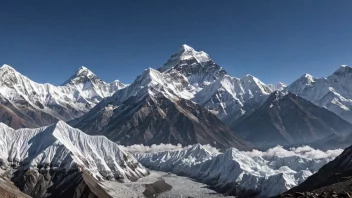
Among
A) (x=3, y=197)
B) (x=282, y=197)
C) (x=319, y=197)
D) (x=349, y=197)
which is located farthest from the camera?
(x=3, y=197)

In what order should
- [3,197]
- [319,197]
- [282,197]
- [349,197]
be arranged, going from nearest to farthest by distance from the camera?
[349,197], [319,197], [282,197], [3,197]

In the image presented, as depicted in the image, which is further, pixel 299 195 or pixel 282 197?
pixel 282 197

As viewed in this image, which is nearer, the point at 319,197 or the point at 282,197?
the point at 319,197

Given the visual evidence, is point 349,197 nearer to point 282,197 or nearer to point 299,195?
point 299,195

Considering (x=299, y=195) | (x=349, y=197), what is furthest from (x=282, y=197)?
(x=349, y=197)

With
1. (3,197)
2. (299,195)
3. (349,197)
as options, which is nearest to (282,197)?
(299,195)

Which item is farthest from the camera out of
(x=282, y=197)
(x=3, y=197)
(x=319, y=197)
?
(x=3, y=197)

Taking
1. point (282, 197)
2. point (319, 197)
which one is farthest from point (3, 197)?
point (319, 197)

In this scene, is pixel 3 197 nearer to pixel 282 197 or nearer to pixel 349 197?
pixel 282 197
